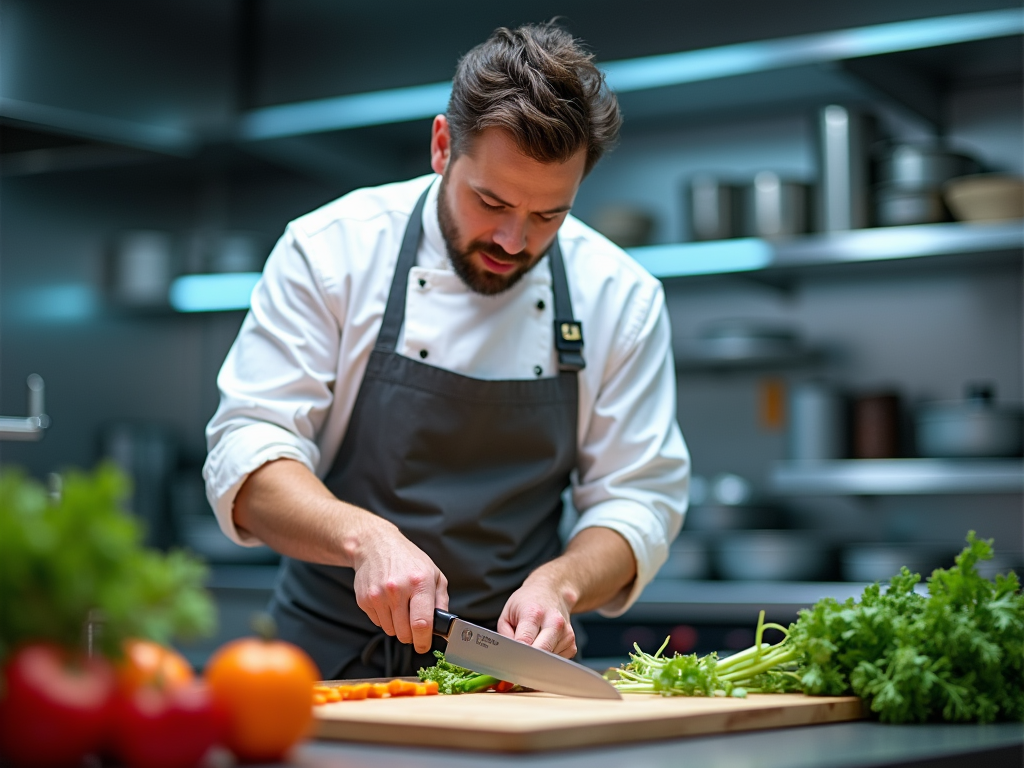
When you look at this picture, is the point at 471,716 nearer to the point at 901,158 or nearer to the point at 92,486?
the point at 92,486

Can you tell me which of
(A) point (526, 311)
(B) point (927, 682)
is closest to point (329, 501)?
(A) point (526, 311)

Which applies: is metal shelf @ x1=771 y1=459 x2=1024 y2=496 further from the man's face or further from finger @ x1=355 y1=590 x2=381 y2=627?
finger @ x1=355 y1=590 x2=381 y2=627

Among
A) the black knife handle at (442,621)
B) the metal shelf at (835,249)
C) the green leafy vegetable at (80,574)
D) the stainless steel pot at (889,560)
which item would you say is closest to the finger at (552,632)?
the black knife handle at (442,621)

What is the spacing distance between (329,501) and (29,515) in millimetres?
908

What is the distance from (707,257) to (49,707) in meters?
2.61

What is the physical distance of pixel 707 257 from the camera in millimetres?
3207

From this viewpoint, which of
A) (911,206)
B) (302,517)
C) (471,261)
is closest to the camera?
(302,517)

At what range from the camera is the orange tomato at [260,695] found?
0.85m

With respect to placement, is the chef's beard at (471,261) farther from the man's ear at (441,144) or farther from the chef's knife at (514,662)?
the chef's knife at (514,662)

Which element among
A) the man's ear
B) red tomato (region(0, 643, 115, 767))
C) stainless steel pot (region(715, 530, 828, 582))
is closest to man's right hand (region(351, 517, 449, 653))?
the man's ear

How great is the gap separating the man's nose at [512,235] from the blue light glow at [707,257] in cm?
150

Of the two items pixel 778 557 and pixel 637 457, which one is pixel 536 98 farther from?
pixel 778 557

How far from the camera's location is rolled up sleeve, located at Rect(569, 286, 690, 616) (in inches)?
74.7

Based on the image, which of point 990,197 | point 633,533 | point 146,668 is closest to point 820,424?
point 990,197
